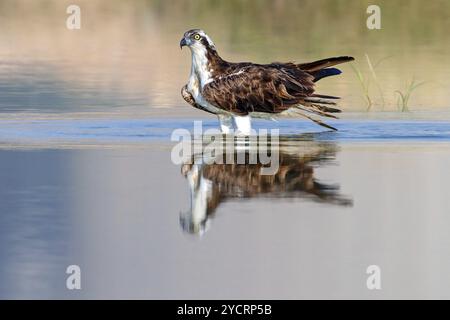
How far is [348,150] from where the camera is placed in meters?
13.5

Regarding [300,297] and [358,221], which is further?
[358,221]

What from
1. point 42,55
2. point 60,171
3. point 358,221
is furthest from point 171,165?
point 42,55

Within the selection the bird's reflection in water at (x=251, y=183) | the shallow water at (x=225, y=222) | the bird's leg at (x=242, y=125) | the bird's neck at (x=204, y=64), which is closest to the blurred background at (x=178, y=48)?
the bird's neck at (x=204, y=64)

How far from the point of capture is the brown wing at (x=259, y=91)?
48.4 ft

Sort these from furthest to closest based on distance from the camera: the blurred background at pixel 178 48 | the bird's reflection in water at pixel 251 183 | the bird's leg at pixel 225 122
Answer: the blurred background at pixel 178 48 < the bird's leg at pixel 225 122 < the bird's reflection in water at pixel 251 183

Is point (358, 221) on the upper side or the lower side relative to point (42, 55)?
lower

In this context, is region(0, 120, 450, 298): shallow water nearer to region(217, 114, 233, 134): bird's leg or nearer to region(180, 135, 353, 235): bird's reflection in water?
region(180, 135, 353, 235): bird's reflection in water

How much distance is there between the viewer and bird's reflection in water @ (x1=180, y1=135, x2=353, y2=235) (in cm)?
1038

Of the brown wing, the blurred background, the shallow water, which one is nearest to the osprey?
the brown wing

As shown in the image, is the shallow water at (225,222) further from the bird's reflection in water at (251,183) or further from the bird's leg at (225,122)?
the bird's leg at (225,122)

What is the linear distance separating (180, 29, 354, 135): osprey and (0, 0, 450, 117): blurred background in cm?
131

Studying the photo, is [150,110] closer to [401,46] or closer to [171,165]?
[171,165]

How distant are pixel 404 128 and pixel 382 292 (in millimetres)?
6740

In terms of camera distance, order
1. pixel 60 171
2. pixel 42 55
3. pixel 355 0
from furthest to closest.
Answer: pixel 355 0 → pixel 42 55 → pixel 60 171
